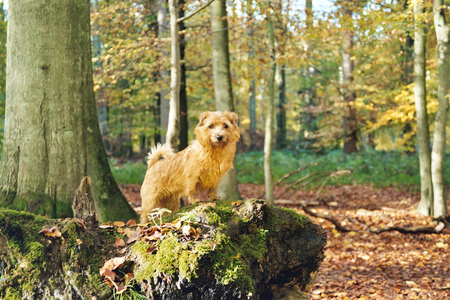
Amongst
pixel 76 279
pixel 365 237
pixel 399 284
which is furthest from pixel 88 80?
pixel 365 237

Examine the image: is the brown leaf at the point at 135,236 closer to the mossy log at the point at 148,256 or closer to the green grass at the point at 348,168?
the mossy log at the point at 148,256

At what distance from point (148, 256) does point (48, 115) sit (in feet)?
9.48

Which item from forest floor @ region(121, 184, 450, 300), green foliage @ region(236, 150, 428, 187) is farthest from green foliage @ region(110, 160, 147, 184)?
green foliage @ region(236, 150, 428, 187)

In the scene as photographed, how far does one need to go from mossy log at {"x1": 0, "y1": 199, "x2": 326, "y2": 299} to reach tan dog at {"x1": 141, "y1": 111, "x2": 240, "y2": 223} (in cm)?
62

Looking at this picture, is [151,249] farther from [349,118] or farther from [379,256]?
[349,118]

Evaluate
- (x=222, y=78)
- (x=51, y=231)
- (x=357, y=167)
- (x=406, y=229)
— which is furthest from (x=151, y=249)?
(x=357, y=167)

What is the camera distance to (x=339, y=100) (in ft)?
61.8

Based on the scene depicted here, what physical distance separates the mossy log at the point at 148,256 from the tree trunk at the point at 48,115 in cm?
177

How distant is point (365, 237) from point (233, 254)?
6.75 meters

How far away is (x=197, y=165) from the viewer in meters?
4.16

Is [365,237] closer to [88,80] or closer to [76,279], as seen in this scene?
[88,80]

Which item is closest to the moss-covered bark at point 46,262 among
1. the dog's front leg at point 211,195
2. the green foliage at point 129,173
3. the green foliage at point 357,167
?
the dog's front leg at point 211,195

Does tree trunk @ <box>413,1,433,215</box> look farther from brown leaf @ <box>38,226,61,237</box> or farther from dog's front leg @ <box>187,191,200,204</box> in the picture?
brown leaf @ <box>38,226,61,237</box>

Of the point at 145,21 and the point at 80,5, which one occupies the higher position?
the point at 145,21
